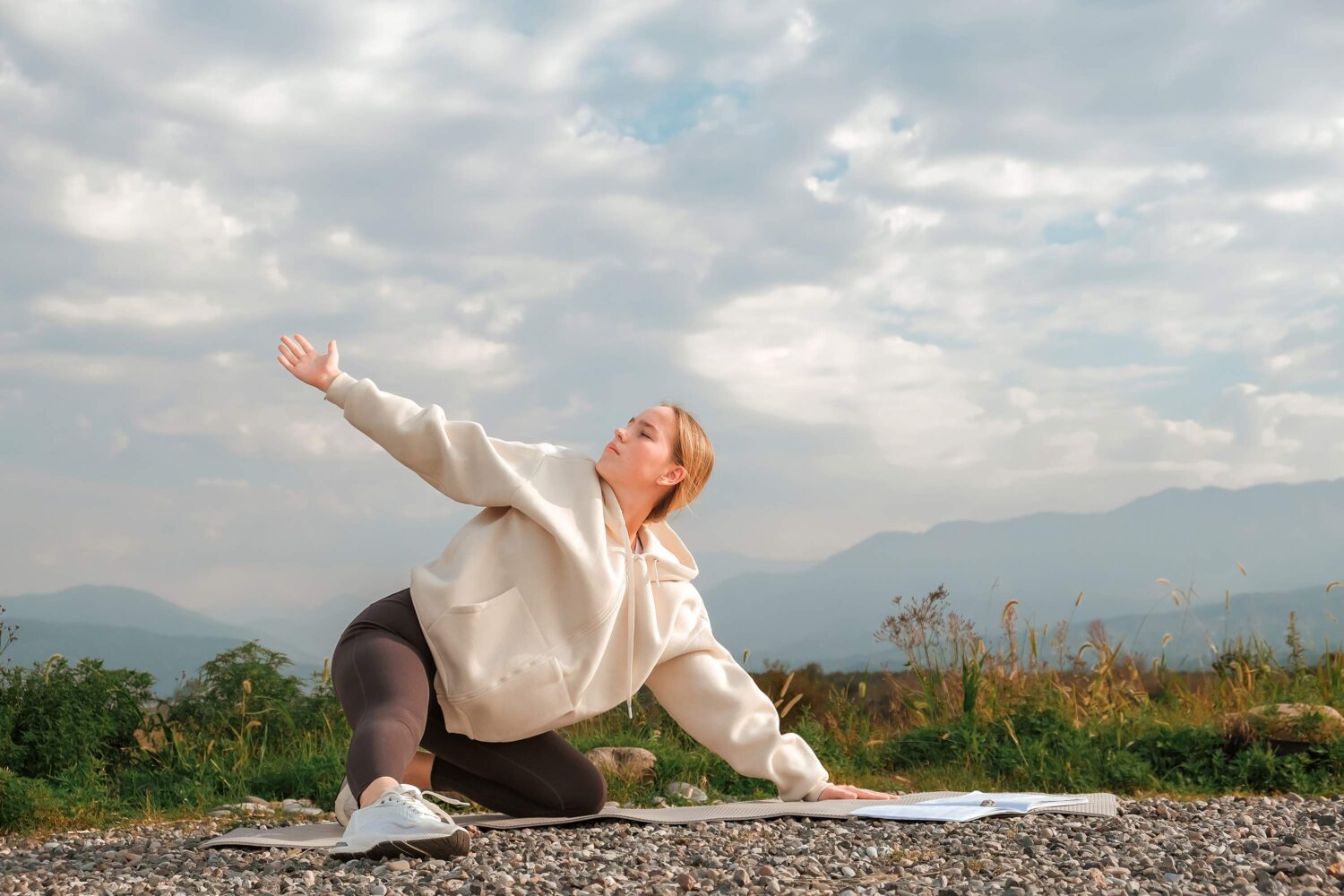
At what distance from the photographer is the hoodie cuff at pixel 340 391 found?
3.68 m

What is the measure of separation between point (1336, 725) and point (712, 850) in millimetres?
3883

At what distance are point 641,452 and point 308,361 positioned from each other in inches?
44.7

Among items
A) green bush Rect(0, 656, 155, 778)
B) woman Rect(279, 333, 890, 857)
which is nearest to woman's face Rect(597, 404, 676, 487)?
woman Rect(279, 333, 890, 857)

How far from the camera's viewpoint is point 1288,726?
5.61 m

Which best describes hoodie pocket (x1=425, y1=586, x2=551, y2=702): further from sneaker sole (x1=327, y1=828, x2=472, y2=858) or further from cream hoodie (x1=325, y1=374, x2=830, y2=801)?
sneaker sole (x1=327, y1=828, x2=472, y2=858)

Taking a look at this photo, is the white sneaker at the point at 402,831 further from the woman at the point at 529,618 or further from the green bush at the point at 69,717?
the green bush at the point at 69,717

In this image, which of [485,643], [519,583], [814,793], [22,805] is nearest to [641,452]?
[519,583]

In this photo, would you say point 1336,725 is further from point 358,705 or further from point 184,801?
point 184,801

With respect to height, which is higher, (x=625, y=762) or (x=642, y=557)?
(x=642, y=557)

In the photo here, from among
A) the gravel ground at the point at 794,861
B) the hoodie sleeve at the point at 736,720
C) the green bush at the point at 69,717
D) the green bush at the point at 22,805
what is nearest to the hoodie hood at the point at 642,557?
the hoodie sleeve at the point at 736,720

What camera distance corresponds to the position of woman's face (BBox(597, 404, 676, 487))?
379cm

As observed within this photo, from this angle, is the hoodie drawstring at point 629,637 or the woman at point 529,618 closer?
the woman at point 529,618

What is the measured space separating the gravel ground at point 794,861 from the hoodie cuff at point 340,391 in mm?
1374

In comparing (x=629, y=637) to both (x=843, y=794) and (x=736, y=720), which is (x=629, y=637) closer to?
(x=736, y=720)
